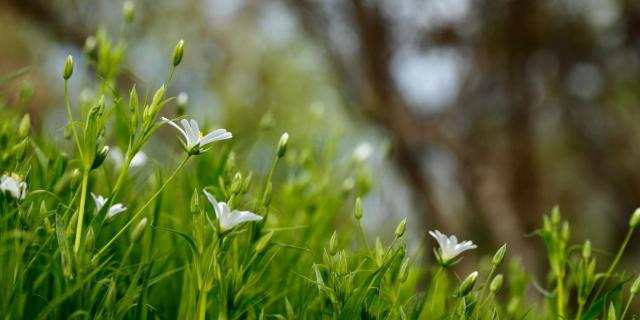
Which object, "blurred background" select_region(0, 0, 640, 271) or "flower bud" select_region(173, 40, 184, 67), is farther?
"blurred background" select_region(0, 0, 640, 271)

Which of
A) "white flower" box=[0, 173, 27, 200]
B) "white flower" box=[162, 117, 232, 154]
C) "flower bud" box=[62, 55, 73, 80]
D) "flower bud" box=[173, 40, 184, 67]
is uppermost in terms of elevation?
"flower bud" box=[173, 40, 184, 67]

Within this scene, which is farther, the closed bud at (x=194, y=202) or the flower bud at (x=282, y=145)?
the flower bud at (x=282, y=145)

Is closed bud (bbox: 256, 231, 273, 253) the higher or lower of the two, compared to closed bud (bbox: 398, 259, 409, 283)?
higher

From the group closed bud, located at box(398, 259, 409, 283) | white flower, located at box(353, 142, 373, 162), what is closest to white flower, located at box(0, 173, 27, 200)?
closed bud, located at box(398, 259, 409, 283)

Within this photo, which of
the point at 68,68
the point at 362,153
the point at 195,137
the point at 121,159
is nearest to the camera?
the point at 195,137

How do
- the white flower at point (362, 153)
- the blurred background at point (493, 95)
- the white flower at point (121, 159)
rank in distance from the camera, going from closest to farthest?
the white flower at point (121, 159) → the white flower at point (362, 153) → the blurred background at point (493, 95)

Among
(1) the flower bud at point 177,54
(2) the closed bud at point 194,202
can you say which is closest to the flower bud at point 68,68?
(1) the flower bud at point 177,54

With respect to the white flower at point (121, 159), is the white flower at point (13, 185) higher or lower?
higher

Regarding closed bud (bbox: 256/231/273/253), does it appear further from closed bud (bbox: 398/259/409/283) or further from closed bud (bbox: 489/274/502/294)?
closed bud (bbox: 489/274/502/294)

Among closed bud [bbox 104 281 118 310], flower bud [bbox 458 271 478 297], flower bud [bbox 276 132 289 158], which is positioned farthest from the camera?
flower bud [bbox 276 132 289 158]

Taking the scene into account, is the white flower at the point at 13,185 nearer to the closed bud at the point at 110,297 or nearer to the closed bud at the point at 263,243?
the closed bud at the point at 110,297

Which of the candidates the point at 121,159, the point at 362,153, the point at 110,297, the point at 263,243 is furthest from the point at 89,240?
the point at 362,153

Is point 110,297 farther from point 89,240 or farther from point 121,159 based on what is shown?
point 121,159
